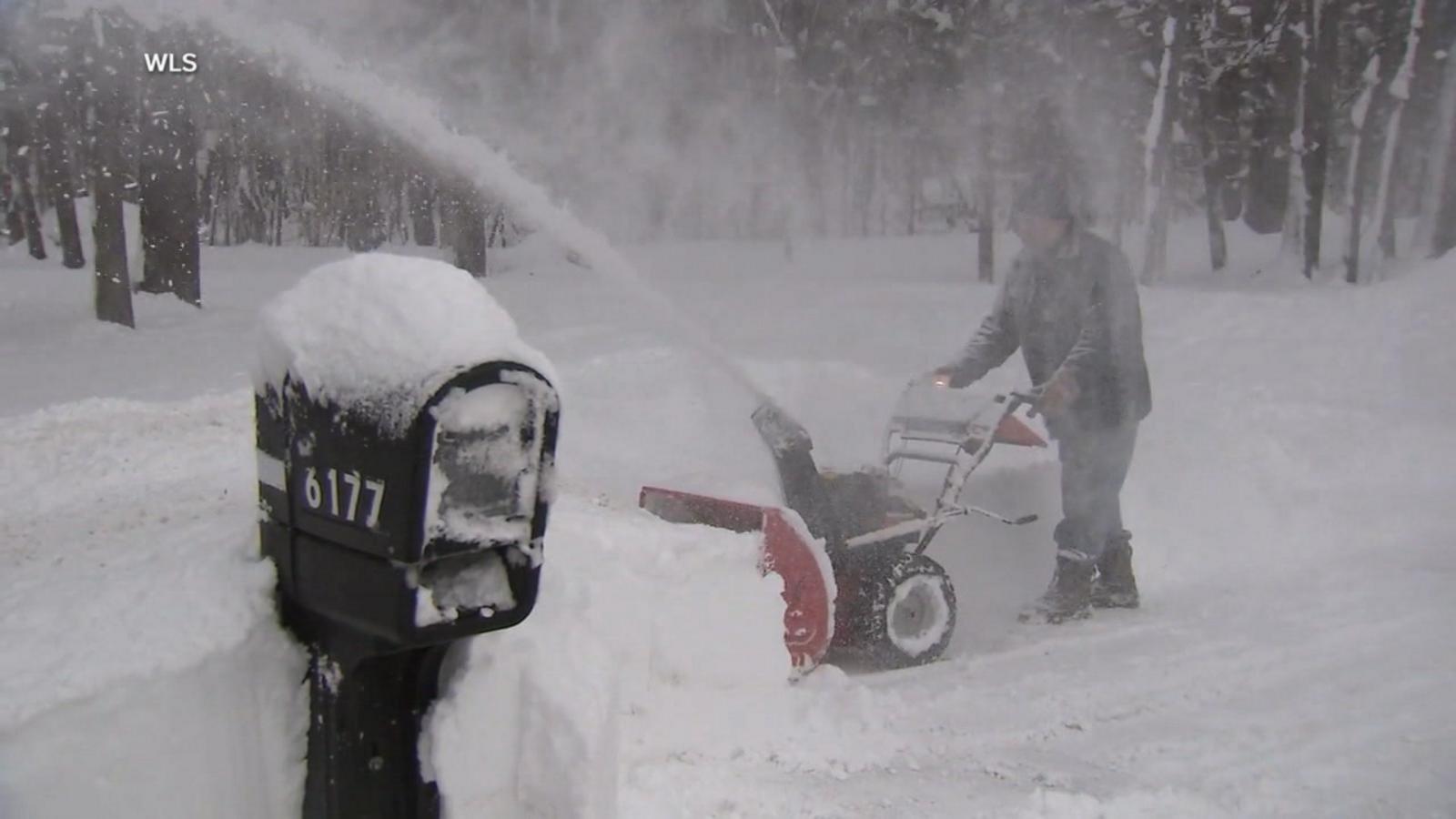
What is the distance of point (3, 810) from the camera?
1594 millimetres

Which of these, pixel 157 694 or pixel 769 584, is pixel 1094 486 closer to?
pixel 769 584

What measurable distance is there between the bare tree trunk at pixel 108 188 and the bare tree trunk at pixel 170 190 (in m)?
0.34

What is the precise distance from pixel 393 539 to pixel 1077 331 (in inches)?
177

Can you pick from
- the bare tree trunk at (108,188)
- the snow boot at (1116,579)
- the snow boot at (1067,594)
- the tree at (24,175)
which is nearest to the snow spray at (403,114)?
the bare tree trunk at (108,188)

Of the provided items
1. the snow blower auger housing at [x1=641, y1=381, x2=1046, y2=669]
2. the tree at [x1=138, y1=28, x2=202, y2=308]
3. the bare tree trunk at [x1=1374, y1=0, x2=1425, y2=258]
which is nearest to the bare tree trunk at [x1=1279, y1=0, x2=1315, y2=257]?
the bare tree trunk at [x1=1374, y1=0, x2=1425, y2=258]

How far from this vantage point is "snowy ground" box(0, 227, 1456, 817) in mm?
1756

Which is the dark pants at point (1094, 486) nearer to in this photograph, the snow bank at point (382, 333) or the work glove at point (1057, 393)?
the work glove at point (1057, 393)

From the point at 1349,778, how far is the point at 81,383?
755 centimetres

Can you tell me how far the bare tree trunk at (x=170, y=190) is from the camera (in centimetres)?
845

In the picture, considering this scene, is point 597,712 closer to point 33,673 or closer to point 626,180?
point 33,673

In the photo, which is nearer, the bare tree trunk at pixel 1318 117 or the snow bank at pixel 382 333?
the snow bank at pixel 382 333

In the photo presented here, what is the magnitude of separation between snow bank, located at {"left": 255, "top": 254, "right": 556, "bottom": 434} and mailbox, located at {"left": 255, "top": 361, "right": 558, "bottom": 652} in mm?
20

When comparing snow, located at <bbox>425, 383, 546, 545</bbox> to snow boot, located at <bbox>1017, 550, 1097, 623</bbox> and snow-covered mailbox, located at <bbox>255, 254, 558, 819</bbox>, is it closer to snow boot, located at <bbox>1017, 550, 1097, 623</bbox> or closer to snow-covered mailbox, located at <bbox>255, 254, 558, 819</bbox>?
snow-covered mailbox, located at <bbox>255, 254, 558, 819</bbox>

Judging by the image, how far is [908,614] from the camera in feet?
14.8
